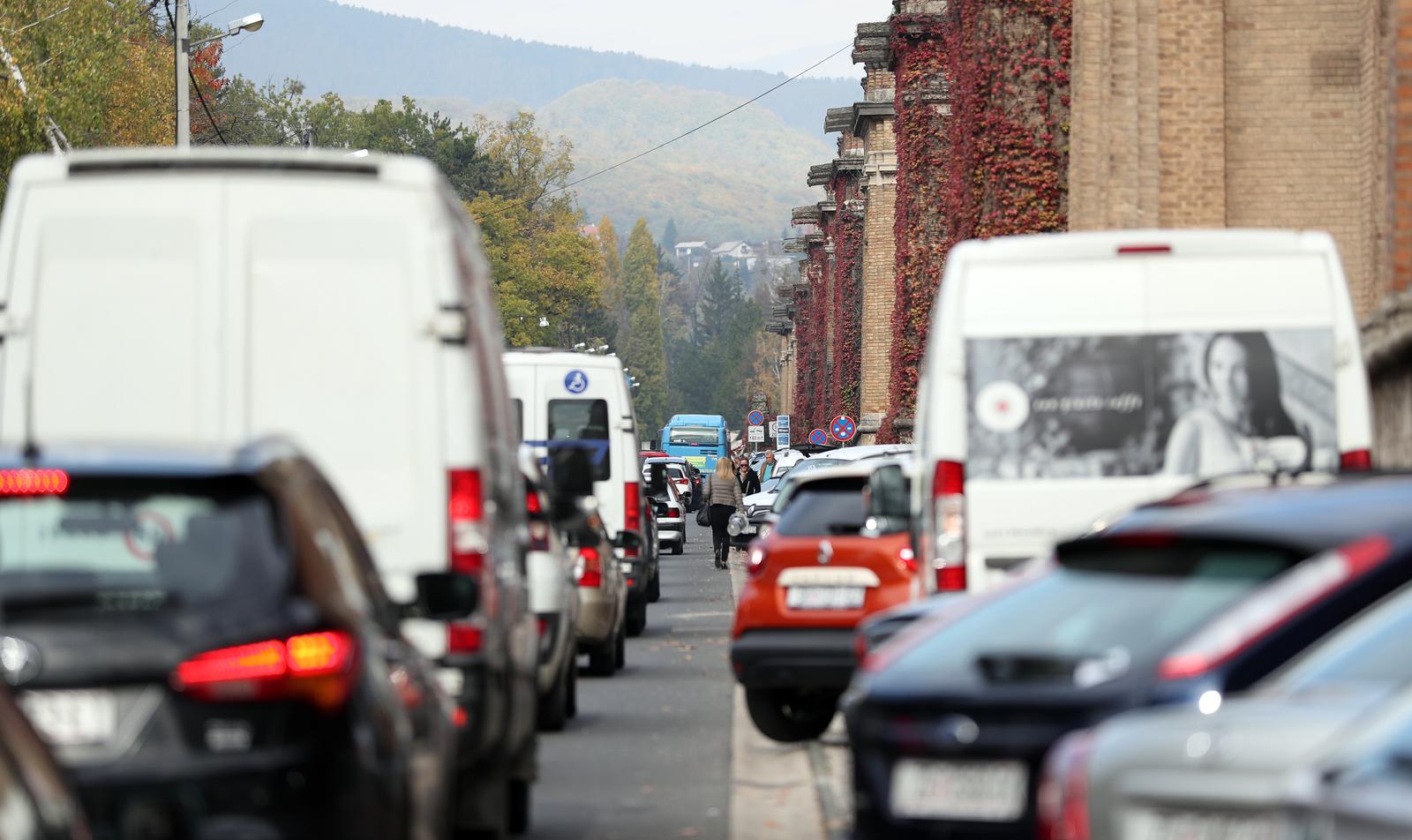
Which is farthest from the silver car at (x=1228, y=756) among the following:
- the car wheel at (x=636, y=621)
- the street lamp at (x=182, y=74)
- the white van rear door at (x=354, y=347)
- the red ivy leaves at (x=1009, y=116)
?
the street lamp at (x=182, y=74)

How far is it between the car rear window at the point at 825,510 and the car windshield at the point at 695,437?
99.7 metres

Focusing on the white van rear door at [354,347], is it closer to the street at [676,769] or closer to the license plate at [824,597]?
the street at [676,769]

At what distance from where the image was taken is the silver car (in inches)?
204

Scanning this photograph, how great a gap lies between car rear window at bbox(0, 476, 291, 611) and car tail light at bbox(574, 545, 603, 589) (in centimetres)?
1111

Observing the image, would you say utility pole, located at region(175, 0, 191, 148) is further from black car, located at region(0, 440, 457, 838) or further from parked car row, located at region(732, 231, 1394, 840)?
black car, located at region(0, 440, 457, 838)

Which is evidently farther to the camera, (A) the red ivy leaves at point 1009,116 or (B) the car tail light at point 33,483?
(A) the red ivy leaves at point 1009,116

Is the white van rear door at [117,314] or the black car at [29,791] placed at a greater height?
the white van rear door at [117,314]

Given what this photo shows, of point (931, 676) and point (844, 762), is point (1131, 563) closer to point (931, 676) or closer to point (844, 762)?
point (931, 676)

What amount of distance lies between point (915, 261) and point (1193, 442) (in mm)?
41230

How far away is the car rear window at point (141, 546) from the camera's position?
6.06 meters

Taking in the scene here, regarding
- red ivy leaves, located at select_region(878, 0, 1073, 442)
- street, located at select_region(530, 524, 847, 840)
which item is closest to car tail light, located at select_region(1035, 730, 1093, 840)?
street, located at select_region(530, 524, 847, 840)

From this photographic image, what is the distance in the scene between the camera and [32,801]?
4301 millimetres

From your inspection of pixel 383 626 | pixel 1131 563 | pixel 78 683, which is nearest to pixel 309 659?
pixel 78 683

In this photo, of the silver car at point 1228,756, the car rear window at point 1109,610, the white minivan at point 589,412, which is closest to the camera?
the silver car at point 1228,756
